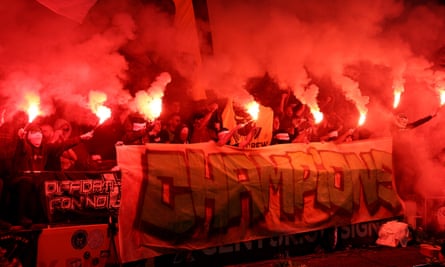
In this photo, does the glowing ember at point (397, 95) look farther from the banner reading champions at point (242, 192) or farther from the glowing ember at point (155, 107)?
the glowing ember at point (155, 107)

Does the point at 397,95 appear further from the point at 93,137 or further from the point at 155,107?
the point at 93,137

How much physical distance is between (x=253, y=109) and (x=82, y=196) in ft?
13.0

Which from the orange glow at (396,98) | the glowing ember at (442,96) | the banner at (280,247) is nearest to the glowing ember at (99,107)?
the banner at (280,247)

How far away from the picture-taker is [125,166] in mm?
5875

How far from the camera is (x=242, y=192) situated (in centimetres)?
684

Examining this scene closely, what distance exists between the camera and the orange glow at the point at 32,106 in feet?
19.8

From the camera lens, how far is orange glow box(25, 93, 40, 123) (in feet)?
19.8

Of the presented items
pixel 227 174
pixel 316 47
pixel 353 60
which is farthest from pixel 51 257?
pixel 353 60

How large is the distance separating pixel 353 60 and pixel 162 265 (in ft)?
22.5

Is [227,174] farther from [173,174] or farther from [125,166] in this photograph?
[125,166]

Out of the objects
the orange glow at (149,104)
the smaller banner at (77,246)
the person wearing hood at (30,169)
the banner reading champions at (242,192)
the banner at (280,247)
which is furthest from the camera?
the orange glow at (149,104)

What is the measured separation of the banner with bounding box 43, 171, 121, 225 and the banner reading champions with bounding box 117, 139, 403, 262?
0.66ft

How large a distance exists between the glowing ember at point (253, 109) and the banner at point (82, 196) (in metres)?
3.30

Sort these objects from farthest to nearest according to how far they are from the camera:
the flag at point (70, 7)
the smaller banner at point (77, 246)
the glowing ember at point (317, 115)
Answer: the glowing ember at point (317, 115) → the flag at point (70, 7) → the smaller banner at point (77, 246)
